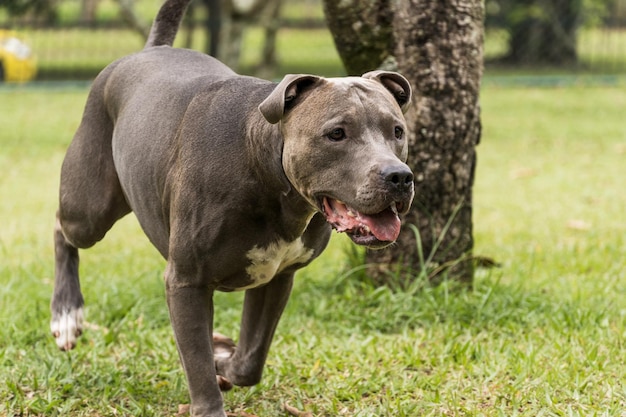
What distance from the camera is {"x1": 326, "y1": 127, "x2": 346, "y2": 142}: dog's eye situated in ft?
11.1

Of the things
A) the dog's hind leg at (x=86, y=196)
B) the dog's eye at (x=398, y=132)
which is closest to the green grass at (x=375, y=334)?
the dog's hind leg at (x=86, y=196)

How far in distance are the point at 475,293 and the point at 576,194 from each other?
3876 mm

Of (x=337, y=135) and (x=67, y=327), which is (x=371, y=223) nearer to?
(x=337, y=135)

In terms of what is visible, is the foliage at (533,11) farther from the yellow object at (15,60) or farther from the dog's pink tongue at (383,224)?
the dog's pink tongue at (383,224)

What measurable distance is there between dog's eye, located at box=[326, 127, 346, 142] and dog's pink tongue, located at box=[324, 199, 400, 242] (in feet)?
0.74

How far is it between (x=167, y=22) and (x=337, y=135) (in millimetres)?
1872

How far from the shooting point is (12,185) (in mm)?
9867

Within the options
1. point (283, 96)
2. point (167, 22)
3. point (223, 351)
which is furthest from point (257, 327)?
point (167, 22)

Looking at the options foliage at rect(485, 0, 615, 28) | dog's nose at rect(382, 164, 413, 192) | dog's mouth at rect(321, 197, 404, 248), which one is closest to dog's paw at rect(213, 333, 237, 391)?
dog's mouth at rect(321, 197, 404, 248)

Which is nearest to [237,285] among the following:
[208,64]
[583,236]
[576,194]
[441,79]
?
[208,64]

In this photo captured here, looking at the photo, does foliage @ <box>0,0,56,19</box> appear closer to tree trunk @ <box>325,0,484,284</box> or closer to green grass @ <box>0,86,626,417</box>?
green grass @ <box>0,86,626,417</box>

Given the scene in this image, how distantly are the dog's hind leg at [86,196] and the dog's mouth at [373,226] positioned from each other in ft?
5.23

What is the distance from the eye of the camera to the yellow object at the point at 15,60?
60.1 ft

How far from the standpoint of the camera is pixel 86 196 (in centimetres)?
467
